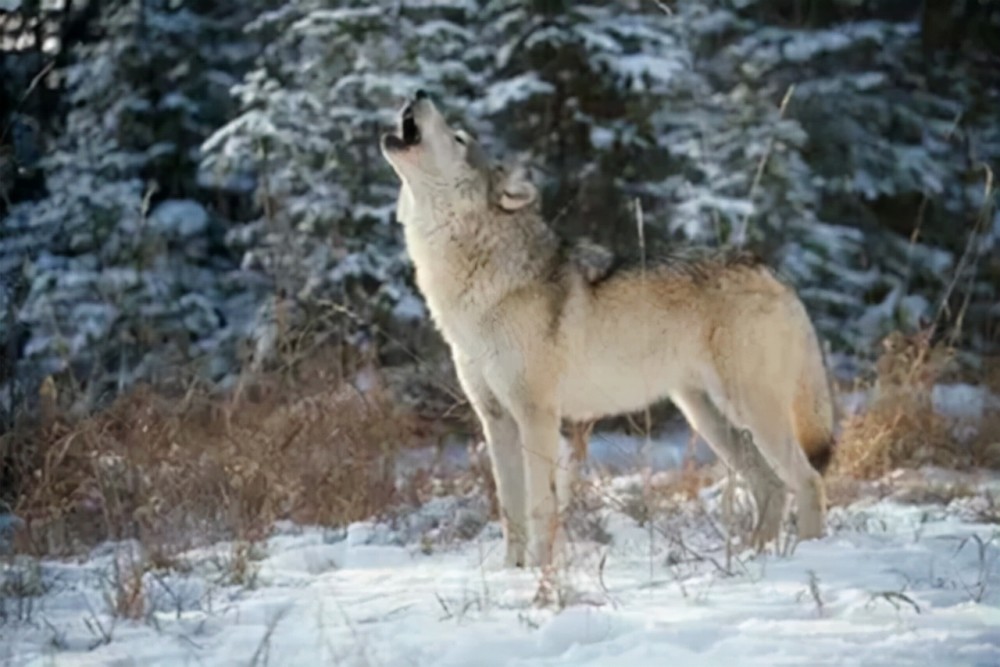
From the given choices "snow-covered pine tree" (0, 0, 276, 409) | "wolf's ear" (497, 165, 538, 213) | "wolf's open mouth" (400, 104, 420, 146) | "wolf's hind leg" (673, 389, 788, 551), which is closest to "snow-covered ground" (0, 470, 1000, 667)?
"wolf's hind leg" (673, 389, 788, 551)

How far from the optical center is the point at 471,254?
5234 mm

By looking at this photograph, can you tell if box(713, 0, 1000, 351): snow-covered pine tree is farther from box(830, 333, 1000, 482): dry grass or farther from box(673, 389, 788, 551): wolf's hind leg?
box(673, 389, 788, 551): wolf's hind leg

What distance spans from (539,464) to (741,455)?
3.78 feet

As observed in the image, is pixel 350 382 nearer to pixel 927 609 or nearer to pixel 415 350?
pixel 415 350

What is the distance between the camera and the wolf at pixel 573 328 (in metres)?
5.14

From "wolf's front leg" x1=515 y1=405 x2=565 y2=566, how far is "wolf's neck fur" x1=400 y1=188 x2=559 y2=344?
0.48 meters

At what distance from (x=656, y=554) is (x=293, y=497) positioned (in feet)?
6.98

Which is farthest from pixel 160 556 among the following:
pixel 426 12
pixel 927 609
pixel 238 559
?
pixel 426 12

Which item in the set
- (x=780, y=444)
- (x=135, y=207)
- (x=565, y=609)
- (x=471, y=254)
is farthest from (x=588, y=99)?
(x=565, y=609)

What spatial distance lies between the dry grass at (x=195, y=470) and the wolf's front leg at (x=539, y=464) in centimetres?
108

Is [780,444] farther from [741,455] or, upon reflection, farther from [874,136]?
[874,136]

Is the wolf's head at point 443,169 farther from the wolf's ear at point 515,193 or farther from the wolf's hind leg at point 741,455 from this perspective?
the wolf's hind leg at point 741,455

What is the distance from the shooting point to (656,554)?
4.38 metres

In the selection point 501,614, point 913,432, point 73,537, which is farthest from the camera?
point 913,432
